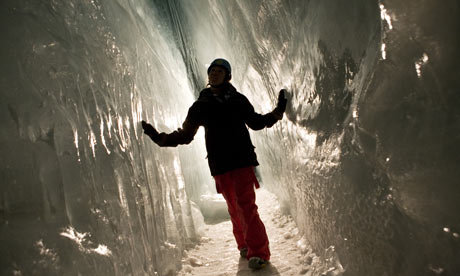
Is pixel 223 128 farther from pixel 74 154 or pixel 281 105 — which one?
pixel 74 154

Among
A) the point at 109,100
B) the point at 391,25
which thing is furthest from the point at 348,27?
the point at 109,100

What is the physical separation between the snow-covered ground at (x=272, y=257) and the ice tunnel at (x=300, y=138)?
0.16 metres

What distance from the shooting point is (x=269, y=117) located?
216cm

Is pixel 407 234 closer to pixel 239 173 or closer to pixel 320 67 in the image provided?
pixel 320 67

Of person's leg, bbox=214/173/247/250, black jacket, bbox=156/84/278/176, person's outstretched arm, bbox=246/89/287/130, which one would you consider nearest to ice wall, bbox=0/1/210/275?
black jacket, bbox=156/84/278/176

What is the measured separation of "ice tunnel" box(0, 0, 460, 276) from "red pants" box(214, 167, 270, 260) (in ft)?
1.13

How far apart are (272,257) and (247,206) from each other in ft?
1.64

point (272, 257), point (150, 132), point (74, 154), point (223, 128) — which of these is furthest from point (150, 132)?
point (272, 257)

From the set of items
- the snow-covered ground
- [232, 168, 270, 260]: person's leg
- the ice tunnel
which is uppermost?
the ice tunnel

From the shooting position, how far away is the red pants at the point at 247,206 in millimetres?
1966

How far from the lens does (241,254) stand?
2.28 metres

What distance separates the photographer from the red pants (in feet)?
6.45

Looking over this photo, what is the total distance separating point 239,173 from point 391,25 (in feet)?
4.64

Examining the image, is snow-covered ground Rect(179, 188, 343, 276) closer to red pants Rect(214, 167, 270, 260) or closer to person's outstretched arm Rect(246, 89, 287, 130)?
red pants Rect(214, 167, 270, 260)
